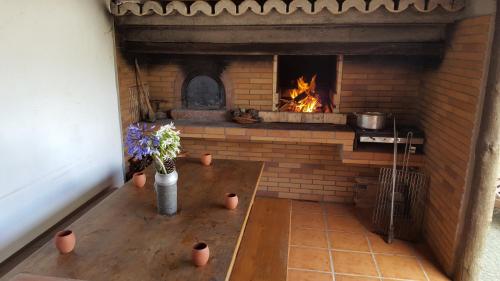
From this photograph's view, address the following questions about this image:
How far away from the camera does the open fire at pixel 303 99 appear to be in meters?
4.32

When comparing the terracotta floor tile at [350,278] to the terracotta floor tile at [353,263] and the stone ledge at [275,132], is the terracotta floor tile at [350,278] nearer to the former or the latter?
the terracotta floor tile at [353,263]

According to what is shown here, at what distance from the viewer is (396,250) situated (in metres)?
3.41

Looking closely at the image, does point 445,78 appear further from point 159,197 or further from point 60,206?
point 60,206

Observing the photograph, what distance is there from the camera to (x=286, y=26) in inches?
143

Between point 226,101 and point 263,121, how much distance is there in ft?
A: 1.78

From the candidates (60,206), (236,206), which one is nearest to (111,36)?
(60,206)

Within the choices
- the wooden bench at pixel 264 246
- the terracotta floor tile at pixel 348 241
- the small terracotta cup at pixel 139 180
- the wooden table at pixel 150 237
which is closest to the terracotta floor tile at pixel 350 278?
the terracotta floor tile at pixel 348 241

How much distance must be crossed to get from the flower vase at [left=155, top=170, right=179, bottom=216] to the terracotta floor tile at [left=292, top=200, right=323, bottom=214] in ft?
7.69

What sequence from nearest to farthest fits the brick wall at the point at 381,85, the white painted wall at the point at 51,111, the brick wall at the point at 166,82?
1. the white painted wall at the point at 51,111
2. the brick wall at the point at 381,85
3. the brick wall at the point at 166,82

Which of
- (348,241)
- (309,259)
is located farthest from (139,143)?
(348,241)

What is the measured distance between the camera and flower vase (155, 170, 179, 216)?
2.16 metres

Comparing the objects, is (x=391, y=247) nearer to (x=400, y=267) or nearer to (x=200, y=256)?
(x=400, y=267)

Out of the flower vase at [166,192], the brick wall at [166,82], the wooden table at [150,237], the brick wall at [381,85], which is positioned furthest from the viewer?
the brick wall at [166,82]

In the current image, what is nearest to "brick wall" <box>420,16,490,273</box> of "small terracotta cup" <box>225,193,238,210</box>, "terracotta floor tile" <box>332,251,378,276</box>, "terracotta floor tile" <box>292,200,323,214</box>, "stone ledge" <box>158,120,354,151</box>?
"terracotta floor tile" <box>332,251,378,276</box>
